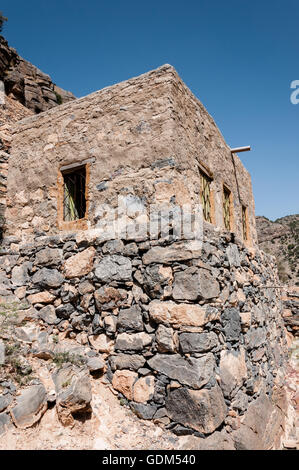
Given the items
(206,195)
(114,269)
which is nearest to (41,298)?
(114,269)

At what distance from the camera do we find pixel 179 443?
10.5ft

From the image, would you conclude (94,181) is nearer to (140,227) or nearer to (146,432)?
(140,227)

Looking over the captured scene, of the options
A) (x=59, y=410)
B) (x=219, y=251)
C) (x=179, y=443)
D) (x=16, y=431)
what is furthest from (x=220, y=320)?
(x=16, y=431)

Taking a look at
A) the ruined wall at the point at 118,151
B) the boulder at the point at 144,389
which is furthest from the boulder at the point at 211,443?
the ruined wall at the point at 118,151

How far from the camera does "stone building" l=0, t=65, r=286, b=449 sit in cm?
348

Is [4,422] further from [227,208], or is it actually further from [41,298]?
[227,208]

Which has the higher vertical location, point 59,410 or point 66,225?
point 66,225

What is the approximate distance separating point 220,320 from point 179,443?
1403mm

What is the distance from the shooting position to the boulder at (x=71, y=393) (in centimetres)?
305

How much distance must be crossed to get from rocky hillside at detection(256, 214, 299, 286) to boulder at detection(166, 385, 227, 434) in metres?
23.1

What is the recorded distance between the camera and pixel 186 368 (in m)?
3.37

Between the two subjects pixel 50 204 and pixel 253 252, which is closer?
pixel 50 204

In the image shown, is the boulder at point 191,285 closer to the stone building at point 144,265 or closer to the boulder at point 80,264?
the stone building at point 144,265

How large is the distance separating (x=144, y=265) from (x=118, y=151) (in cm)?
170
